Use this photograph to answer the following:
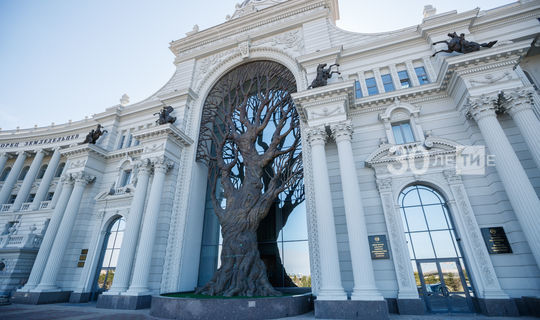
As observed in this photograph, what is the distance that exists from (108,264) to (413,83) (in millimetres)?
22873

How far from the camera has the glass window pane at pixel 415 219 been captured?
11.3m

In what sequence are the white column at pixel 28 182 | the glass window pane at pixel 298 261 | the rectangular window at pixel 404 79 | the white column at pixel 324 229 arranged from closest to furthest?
the white column at pixel 324 229, the glass window pane at pixel 298 261, the rectangular window at pixel 404 79, the white column at pixel 28 182

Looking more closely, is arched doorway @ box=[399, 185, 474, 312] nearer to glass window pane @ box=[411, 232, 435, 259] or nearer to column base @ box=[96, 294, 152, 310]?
glass window pane @ box=[411, 232, 435, 259]

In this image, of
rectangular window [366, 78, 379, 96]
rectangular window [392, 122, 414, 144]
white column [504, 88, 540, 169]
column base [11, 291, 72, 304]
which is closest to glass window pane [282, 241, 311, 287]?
rectangular window [392, 122, 414, 144]

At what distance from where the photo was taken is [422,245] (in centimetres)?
1099

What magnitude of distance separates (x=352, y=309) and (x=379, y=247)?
3304 millimetres

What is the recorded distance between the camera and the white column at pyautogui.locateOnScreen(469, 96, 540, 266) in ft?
28.1

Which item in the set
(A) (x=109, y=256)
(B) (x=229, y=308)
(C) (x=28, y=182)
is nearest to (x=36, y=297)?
(A) (x=109, y=256)

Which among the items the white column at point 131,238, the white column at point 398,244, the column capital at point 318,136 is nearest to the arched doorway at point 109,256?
the white column at point 131,238

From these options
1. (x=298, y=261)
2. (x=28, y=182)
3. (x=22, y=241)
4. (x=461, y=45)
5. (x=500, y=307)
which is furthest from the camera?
(x=28, y=182)

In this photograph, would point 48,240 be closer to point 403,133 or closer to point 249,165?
point 249,165

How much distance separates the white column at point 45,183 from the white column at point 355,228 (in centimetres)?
2760

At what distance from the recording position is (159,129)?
1551cm

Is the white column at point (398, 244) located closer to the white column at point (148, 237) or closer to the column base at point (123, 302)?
the column base at point (123, 302)
